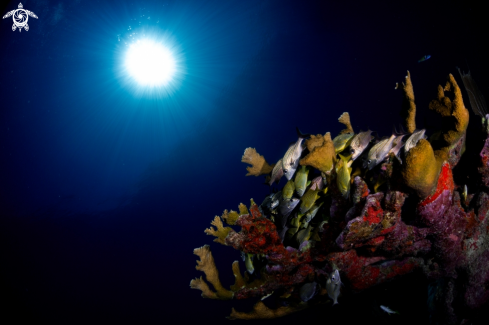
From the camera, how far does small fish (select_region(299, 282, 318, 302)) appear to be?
8.87ft

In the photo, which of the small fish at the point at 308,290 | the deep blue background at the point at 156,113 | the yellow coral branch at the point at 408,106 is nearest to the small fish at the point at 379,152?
the yellow coral branch at the point at 408,106

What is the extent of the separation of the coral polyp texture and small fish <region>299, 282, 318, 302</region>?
1 cm

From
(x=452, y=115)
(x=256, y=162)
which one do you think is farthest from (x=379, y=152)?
(x=256, y=162)

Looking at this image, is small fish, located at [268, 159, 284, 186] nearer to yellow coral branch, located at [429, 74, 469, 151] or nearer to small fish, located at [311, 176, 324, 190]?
small fish, located at [311, 176, 324, 190]

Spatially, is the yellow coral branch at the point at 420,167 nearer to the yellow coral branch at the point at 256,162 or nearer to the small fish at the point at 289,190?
the small fish at the point at 289,190

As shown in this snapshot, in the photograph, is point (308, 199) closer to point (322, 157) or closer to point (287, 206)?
point (287, 206)

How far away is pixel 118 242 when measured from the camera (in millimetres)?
32844

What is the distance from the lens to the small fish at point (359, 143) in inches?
90.2

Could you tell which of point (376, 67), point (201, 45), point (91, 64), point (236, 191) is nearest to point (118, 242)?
point (236, 191)

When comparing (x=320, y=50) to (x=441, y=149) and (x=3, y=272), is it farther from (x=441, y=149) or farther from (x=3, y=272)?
(x=3, y=272)

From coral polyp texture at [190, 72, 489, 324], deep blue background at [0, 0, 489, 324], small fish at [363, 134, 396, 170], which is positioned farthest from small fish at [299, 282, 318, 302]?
deep blue background at [0, 0, 489, 324]

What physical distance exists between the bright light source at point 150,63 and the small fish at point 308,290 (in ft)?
86.7

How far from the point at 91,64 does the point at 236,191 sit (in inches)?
1128

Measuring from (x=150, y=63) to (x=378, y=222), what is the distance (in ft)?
89.5
